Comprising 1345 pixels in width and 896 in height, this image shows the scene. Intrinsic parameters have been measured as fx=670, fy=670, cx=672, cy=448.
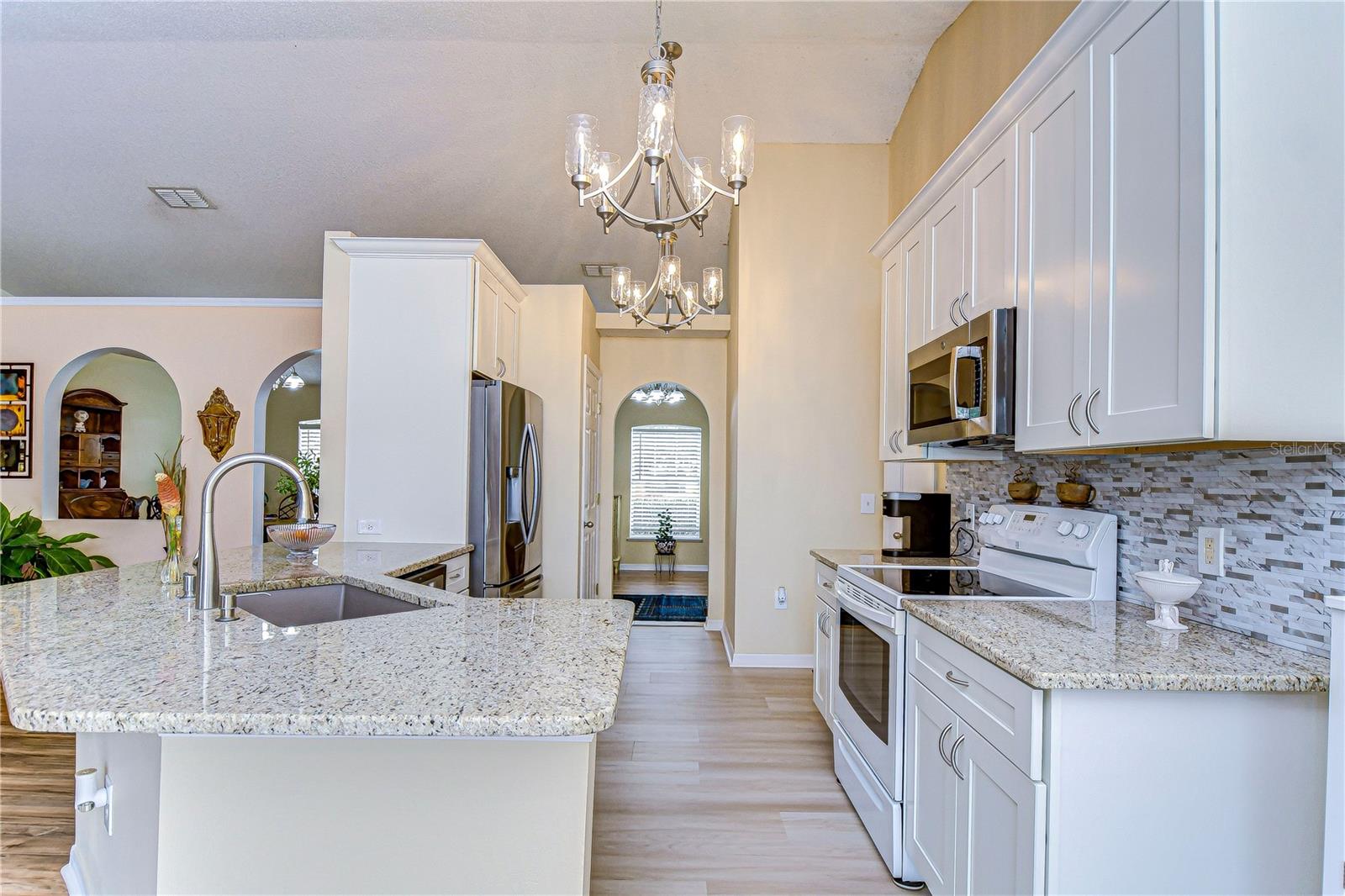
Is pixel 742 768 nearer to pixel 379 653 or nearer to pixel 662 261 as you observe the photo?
pixel 379 653

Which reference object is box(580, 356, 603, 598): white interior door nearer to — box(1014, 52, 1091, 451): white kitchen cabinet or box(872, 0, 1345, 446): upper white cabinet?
box(1014, 52, 1091, 451): white kitchen cabinet

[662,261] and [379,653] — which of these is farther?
[662,261]

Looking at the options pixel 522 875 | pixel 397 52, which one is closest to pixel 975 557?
pixel 522 875

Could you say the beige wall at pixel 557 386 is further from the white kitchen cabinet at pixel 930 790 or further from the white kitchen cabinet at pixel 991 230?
the white kitchen cabinet at pixel 930 790

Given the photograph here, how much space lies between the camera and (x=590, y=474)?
17.5 feet

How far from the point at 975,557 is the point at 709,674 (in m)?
1.86

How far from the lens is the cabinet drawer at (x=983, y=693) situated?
1.35m

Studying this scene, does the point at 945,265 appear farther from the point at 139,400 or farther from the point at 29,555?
the point at 139,400

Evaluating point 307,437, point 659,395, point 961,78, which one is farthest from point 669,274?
point 307,437

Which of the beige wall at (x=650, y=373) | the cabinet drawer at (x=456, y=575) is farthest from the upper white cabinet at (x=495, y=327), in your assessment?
the beige wall at (x=650, y=373)

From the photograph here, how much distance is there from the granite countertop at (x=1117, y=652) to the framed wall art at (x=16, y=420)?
23.7 ft

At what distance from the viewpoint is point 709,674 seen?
4109mm

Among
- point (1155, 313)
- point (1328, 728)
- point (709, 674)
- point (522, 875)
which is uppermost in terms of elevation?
point (1155, 313)

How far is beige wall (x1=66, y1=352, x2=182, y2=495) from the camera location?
24.2ft
